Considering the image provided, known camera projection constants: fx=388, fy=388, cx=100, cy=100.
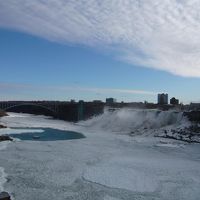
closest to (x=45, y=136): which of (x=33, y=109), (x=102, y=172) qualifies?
(x=102, y=172)

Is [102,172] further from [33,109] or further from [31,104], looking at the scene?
[33,109]

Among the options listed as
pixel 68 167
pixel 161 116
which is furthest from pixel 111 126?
pixel 68 167

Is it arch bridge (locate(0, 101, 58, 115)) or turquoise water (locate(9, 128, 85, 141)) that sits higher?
arch bridge (locate(0, 101, 58, 115))

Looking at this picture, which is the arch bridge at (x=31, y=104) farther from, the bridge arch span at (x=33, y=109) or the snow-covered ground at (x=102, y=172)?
the snow-covered ground at (x=102, y=172)

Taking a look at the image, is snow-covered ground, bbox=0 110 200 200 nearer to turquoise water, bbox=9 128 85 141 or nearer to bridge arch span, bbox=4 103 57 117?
turquoise water, bbox=9 128 85 141

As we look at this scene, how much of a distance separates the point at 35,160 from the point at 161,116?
30770mm

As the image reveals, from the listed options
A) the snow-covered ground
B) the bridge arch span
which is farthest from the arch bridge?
the snow-covered ground

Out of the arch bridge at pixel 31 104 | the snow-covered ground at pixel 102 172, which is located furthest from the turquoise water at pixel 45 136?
the arch bridge at pixel 31 104

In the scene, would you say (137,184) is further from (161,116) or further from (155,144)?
(161,116)

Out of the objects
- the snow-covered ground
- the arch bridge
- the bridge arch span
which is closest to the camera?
the snow-covered ground

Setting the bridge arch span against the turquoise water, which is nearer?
the turquoise water

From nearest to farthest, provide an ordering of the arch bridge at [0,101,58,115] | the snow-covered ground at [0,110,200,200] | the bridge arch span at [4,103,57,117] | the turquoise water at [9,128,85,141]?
the snow-covered ground at [0,110,200,200]
the turquoise water at [9,128,85,141]
the arch bridge at [0,101,58,115]
the bridge arch span at [4,103,57,117]

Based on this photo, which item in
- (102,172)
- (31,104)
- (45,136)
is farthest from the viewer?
(31,104)

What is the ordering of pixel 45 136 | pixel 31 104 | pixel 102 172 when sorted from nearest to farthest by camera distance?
pixel 102 172, pixel 45 136, pixel 31 104
